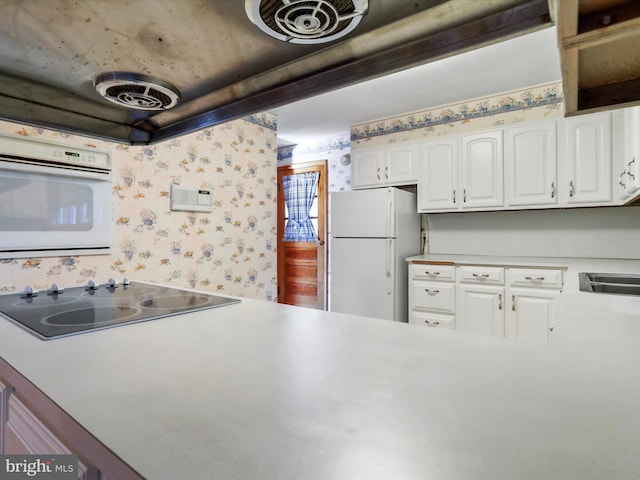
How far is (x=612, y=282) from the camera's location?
184cm

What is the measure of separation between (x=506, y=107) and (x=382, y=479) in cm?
363

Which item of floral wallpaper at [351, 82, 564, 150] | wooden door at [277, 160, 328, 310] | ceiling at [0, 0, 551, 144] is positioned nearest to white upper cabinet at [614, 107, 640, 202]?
floral wallpaper at [351, 82, 564, 150]

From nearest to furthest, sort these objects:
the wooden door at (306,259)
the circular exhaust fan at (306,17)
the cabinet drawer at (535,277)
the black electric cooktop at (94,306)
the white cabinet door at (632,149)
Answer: the circular exhaust fan at (306,17) < the black electric cooktop at (94,306) < the white cabinet door at (632,149) < the cabinet drawer at (535,277) < the wooden door at (306,259)

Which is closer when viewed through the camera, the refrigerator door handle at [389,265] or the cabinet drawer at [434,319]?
the cabinet drawer at [434,319]

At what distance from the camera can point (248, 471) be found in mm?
344

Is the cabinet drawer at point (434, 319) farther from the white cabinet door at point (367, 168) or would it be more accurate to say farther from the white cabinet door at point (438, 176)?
the white cabinet door at point (367, 168)

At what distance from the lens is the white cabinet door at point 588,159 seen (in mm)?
2559

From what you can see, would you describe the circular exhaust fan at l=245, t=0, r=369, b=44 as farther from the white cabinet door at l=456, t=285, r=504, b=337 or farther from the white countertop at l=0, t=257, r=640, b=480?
the white cabinet door at l=456, t=285, r=504, b=337

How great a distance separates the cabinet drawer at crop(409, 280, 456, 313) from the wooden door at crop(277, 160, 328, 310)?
164cm

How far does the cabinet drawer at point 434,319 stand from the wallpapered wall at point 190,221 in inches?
56.4

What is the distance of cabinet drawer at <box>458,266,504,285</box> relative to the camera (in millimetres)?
2695

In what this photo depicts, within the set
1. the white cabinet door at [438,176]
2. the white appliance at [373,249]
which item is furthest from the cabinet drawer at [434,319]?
the white cabinet door at [438,176]

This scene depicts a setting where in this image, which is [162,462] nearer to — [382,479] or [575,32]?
[382,479]

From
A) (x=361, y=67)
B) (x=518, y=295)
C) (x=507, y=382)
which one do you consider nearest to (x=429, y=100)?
(x=518, y=295)
